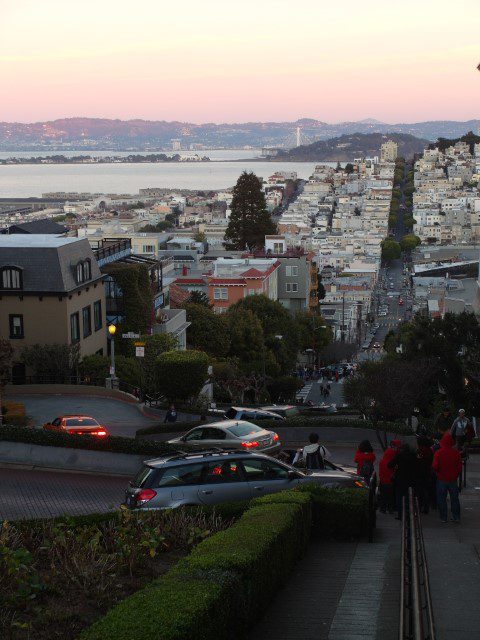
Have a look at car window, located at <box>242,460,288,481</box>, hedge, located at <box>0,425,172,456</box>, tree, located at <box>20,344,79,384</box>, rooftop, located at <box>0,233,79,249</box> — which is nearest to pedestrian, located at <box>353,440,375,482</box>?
car window, located at <box>242,460,288,481</box>

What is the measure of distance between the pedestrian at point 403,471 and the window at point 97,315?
81.3 feet

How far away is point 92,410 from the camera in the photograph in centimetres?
2766

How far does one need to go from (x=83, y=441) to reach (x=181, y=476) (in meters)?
5.91

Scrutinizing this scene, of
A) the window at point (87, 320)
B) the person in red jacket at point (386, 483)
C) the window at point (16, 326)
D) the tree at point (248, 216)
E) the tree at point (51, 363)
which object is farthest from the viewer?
the tree at point (248, 216)

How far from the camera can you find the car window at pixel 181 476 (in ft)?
37.4

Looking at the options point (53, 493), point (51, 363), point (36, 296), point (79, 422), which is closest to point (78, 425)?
point (79, 422)

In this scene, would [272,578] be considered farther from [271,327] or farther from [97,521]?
[271,327]

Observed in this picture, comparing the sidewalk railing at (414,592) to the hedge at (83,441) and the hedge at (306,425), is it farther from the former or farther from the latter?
the hedge at (306,425)

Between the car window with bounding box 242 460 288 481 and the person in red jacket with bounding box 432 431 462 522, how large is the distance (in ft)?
5.41

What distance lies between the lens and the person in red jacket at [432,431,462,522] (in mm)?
11609

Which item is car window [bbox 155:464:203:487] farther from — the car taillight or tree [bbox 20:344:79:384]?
tree [bbox 20:344:79:384]

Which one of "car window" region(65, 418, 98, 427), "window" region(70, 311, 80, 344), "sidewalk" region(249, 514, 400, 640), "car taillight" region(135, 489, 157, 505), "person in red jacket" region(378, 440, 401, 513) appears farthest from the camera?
"window" region(70, 311, 80, 344)

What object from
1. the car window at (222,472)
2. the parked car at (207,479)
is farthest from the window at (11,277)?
the car window at (222,472)

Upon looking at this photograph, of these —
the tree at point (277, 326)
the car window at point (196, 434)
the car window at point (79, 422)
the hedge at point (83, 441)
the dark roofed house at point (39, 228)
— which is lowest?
the tree at point (277, 326)
